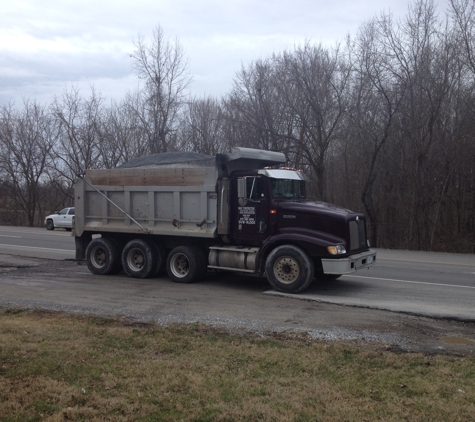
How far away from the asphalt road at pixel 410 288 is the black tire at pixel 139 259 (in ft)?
10.8

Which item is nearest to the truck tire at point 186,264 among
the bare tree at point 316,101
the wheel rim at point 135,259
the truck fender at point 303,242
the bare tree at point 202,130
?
the wheel rim at point 135,259

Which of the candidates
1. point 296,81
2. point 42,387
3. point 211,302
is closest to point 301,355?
point 42,387

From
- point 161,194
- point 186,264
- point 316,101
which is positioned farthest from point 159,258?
point 316,101

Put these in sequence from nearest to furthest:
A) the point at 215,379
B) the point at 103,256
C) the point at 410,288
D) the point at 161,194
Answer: the point at 215,379 < the point at 410,288 < the point at 161,194 < the point at 103,256

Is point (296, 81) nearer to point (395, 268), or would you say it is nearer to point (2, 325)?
point (395, 268)

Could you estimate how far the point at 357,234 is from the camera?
11.2m

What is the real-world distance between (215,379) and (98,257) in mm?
9156

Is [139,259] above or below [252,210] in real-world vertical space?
below

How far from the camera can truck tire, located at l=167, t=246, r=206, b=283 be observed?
12.1 meters

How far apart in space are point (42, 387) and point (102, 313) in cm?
397

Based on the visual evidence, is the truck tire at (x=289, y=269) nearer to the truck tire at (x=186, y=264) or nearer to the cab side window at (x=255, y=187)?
the cab side window at (x=255, y=187)

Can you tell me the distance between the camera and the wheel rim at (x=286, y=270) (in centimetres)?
1070

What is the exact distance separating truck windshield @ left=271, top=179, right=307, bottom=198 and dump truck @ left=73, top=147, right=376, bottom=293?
0.02m

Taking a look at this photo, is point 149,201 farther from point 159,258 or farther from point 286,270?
point 286,270
